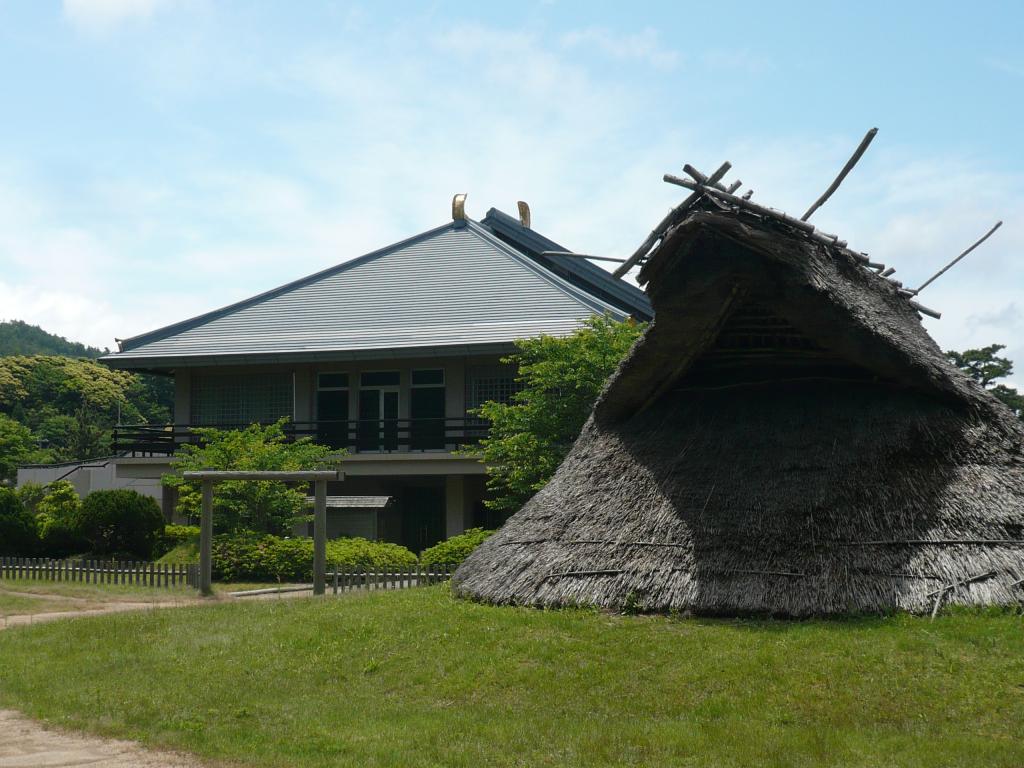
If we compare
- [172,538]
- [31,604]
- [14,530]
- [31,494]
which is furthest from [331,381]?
[31,604]

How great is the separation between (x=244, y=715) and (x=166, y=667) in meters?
2.42

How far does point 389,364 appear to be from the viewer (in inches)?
1204

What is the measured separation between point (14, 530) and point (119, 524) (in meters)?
2.95

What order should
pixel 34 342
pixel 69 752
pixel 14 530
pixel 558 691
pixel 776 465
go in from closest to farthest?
pixel 69 752 → pixel 558 691 → pixel 776 465 → pixel 14 530 → pixel 34 342

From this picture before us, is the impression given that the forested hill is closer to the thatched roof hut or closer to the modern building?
the modern building

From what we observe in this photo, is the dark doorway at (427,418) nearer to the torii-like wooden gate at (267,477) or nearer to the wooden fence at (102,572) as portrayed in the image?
the wooden fence at (102,572)

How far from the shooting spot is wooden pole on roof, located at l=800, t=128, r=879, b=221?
11477 mm

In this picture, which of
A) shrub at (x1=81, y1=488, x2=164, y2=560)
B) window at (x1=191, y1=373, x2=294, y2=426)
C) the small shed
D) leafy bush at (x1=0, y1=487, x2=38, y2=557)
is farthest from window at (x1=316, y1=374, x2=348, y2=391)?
leafy bush at (x1=0, y1=487, x2=38, y2=557)

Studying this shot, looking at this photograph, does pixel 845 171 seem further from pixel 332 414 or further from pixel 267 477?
pixel 332 414

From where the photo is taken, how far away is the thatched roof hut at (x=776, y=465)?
1054cm

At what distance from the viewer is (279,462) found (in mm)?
24125

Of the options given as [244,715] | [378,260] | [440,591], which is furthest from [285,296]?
[244,715]

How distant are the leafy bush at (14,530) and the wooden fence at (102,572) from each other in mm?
3730

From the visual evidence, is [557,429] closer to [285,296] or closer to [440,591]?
[440,591]
